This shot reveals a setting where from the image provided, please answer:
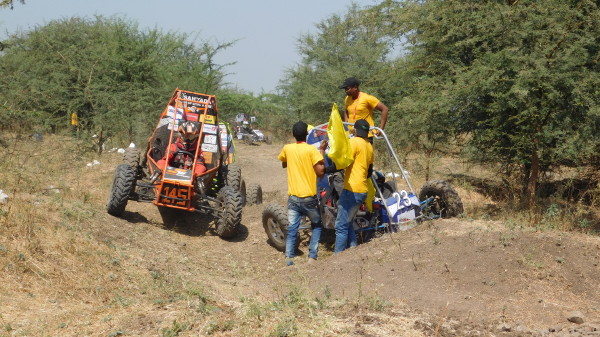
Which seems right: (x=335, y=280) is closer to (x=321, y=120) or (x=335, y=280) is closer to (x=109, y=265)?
(x=109, y=265)

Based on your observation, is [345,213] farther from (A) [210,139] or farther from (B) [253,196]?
(B) [253,196]

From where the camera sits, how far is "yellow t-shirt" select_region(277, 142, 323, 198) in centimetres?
830

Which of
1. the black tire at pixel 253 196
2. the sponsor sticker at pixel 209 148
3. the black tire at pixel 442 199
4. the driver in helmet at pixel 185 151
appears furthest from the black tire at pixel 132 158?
the black tire at pixel 442 199

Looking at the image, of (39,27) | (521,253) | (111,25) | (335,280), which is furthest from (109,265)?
(39,27)

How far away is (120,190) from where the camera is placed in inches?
408

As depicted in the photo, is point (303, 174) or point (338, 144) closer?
point (338, 144)

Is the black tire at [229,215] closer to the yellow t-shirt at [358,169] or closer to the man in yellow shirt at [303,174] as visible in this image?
the man in yellow shirt at [303,174]

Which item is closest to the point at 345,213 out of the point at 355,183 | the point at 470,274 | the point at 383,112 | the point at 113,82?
the point at 355,183

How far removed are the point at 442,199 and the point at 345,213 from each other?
1.50 meters

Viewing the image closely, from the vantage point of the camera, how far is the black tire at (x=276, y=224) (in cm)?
946

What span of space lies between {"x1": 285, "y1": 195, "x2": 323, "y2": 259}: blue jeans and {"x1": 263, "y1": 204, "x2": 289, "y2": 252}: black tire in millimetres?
649

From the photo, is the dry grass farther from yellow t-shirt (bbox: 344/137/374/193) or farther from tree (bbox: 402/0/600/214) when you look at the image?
tree (bbox: 402/0/600/214)

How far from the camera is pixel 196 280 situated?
7.01m

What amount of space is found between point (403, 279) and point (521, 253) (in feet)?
4.08
